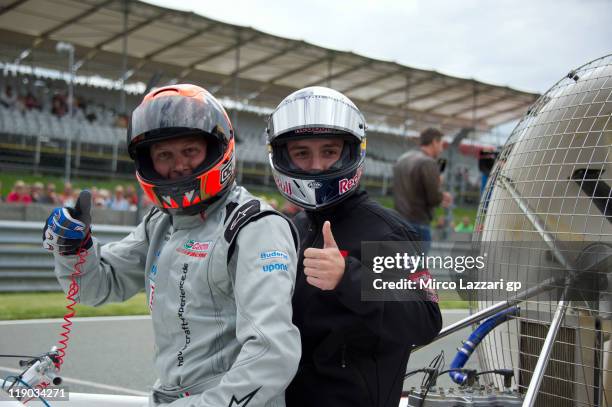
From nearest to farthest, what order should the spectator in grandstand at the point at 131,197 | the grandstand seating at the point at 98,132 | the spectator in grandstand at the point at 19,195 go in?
the spectator in grandstand at the point at 19,195
the spectator in grandstand at the point at 131,197
the grandstand seating at the point at 98,132

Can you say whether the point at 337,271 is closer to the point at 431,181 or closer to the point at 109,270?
the point at 109,270

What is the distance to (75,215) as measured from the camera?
6.78 ft

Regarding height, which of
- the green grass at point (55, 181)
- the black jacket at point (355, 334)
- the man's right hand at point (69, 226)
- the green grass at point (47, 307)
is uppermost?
the green grass at point (55, 181)

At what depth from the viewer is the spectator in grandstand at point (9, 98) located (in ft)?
56.4

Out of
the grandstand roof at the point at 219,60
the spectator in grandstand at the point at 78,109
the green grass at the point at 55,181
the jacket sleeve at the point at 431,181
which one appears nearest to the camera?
the jacket sleeve at the point at 431,181

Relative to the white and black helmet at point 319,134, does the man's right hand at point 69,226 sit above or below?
below

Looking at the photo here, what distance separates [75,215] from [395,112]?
85.1 ft

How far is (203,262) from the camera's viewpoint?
5.83ft

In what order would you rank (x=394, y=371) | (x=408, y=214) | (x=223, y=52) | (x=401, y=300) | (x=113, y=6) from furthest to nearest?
(x=223, y=52) → (x=113, y=6) → (x=408, y=214) → (x=394, y=371) → (x=401, y=300)

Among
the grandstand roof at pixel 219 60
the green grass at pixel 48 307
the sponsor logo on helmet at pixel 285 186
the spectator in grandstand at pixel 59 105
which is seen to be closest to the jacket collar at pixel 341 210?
the sponsor logo on helmet at pixel 285 186

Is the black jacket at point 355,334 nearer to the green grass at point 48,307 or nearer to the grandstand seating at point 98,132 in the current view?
the green grass at point 48,307

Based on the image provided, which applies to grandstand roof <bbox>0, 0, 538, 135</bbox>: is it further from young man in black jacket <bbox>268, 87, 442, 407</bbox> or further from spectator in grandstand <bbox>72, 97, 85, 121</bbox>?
young man in black jacket <bbox>268, 87, 442, 407</bbox>

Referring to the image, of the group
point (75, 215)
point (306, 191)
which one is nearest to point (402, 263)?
point (306, 191)

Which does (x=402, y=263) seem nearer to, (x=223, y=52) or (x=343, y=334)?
(x=343, y=334)
